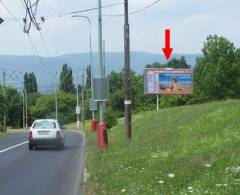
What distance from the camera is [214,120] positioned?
2084 centimetres

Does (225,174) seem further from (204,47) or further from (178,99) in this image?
(204,47)

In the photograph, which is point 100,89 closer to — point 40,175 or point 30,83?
point 40,175

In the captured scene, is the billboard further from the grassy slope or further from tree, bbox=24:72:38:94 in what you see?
tree, bbox=24:72:38:94

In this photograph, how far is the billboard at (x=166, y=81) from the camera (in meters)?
50.1

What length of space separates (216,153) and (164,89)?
1446 inches

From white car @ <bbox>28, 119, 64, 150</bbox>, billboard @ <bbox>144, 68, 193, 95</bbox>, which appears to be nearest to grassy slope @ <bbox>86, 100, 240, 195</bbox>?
white car @ <bbox>28, 119, 64, 150</bbox>

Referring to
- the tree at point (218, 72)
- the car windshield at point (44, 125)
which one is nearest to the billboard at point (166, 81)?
the car windshield at point (44, 125)

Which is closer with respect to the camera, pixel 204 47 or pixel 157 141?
pixel 157 141

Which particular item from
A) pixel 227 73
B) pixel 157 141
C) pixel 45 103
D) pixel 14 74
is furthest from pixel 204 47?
pixel 157 141

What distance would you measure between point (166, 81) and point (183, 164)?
3700cm

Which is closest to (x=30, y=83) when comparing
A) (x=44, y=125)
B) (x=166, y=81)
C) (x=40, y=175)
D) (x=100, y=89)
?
(x=166, y=81)

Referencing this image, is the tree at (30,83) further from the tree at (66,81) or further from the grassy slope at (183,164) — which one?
the grassy slope at (183,164)

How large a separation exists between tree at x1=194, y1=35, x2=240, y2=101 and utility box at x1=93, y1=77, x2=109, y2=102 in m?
52.7

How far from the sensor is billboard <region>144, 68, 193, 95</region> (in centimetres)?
5009
